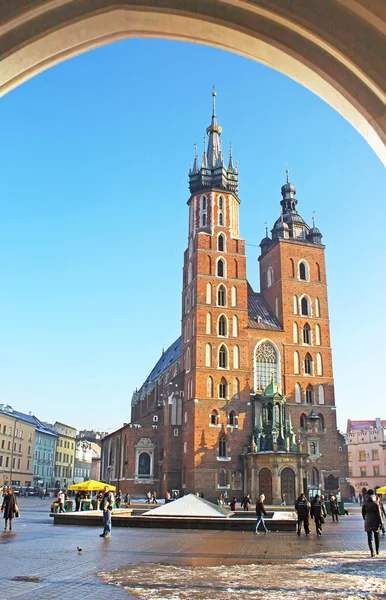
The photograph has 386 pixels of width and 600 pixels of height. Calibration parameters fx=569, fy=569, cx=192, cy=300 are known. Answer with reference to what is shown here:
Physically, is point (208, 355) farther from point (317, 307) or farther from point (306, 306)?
point (317, 307)

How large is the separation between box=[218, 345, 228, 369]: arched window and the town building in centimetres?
3802

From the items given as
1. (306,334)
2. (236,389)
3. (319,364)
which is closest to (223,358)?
(236,389)

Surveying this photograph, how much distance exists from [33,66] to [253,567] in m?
9.56

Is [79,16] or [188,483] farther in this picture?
[188,483]

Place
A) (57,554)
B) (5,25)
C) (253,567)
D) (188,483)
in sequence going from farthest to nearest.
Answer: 1. (188,483)
2. (57,554)
3. (253,567)
4. (5,25)

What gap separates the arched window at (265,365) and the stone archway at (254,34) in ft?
155

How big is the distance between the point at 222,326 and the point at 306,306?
9153mm

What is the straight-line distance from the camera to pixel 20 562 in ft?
36.9

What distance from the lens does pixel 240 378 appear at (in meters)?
49.7

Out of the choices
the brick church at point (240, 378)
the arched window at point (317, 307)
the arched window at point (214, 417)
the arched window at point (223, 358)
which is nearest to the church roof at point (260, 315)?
the brick church at point (240, 378)

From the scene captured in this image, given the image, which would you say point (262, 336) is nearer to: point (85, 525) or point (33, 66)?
point (85, 525)

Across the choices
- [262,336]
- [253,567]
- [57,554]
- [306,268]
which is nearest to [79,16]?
[253,567]

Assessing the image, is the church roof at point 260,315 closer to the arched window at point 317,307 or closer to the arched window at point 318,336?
the arched window at point 318,336

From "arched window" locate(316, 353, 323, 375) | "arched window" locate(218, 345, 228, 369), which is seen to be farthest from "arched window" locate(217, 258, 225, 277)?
"arched window" locate(316, 353, 323, 375)
